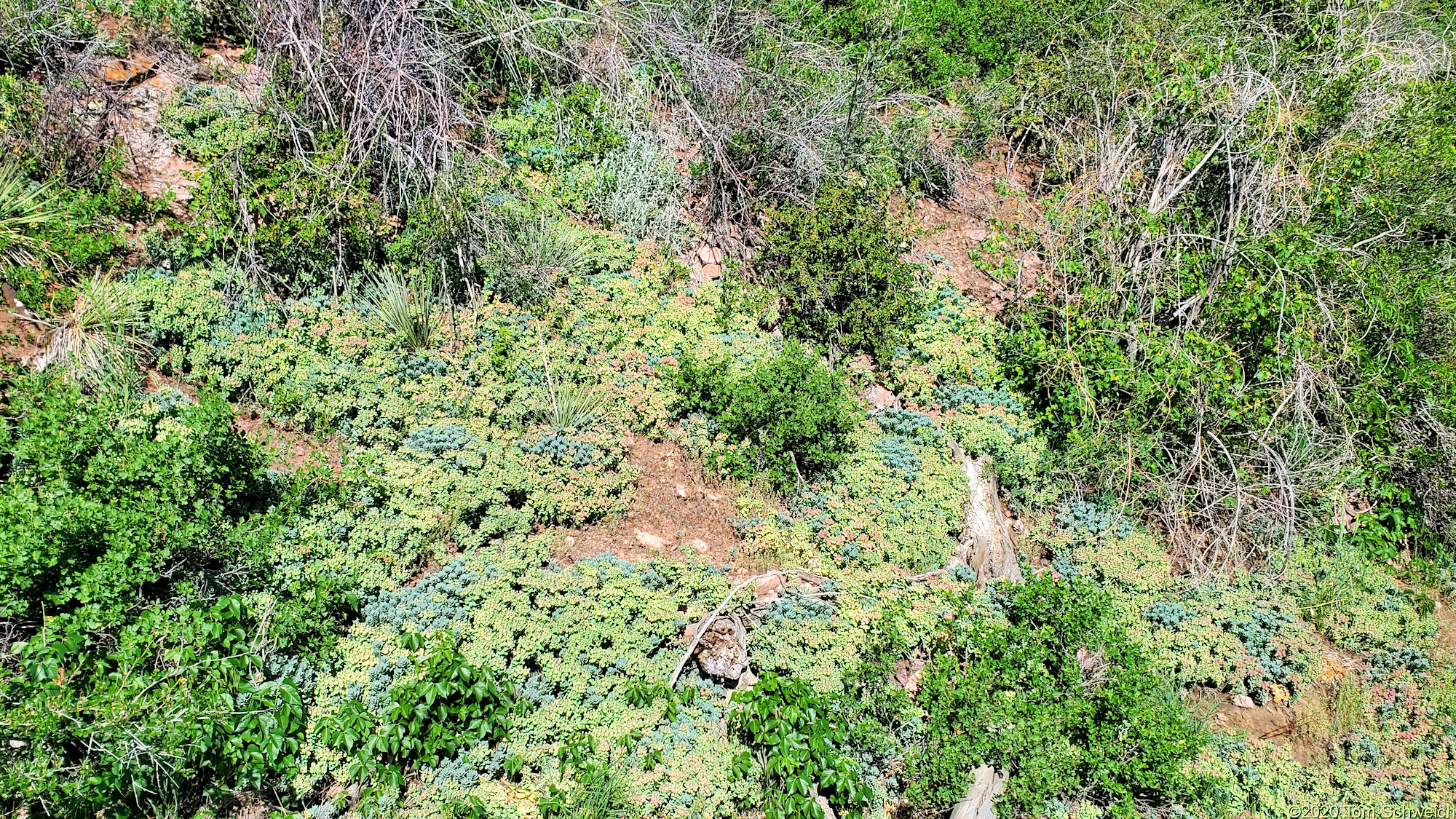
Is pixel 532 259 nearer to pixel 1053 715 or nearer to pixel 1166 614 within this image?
pixel 1053 715

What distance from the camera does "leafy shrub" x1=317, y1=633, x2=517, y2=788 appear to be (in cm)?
367

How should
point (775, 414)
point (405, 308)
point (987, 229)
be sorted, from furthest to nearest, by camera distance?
point (987, 229)
point (775, 414)
point (405, 308)

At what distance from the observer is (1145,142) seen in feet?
24.6

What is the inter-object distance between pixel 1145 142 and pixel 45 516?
27.1ft

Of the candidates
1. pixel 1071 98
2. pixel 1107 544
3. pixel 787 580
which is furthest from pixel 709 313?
pixel 1071 98

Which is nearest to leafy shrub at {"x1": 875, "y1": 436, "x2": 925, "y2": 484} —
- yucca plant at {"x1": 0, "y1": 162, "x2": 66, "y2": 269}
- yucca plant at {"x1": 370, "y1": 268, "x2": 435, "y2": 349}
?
yucca plant at {"x1": 370, "y1": 268, "x2": 435, "y2": 349}

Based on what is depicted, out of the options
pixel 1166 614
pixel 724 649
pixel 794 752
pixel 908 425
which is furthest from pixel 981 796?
pixel 908 425

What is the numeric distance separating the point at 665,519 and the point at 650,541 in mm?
216

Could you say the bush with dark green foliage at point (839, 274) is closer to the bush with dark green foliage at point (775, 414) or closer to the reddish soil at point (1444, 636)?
the bush with dark green foliage at point (775, 414)

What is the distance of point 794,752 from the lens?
13.2ft

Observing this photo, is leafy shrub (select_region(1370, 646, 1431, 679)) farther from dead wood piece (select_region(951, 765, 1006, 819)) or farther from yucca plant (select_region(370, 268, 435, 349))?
yucca plant (select_region(370, 268, 435, 349))

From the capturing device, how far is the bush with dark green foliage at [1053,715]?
419 cm

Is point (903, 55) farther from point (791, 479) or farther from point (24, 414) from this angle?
point (24, 414)

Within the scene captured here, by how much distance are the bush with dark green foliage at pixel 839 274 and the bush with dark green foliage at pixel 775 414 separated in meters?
0.89
